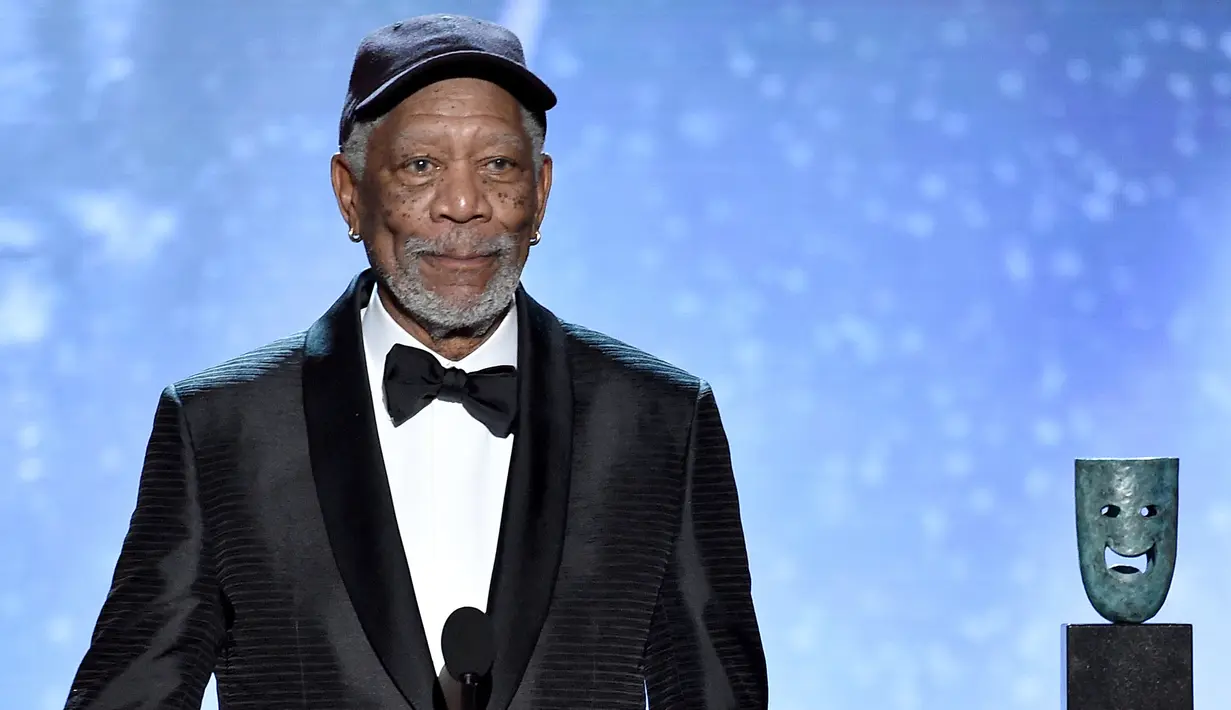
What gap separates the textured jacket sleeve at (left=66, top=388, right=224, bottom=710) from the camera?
190 centimetres

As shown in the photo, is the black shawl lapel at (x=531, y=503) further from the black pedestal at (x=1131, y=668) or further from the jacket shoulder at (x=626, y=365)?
the black pedestal at (x=1131, y=668)

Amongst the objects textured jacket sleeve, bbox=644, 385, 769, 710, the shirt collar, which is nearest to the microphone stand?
textured jacket sleeve, bbox=644, 385, 769, 710

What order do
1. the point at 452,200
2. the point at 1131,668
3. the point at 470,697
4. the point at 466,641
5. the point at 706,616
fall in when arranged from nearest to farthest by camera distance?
the point at 466,641, the point at 470,697, the point at 452,200, the point at 706,616, the point at 1131,668

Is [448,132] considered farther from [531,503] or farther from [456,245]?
[531,503]

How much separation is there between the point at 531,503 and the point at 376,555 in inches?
7.0

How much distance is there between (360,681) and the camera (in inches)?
73.7

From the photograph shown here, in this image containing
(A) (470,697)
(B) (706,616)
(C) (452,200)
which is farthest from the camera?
(B) (706,616)

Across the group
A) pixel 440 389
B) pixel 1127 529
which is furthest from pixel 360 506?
pixel 1127 529

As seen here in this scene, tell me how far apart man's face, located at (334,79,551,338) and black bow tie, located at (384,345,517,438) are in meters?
0.05

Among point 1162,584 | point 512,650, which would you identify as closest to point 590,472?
point 512,650

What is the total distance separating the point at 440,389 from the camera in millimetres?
1981

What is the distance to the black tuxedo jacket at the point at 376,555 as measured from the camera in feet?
6.17

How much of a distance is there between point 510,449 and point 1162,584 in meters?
1.46

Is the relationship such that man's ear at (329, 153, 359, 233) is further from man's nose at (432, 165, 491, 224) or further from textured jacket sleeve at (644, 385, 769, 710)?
textured jacket sleeve at (644, 385, 769, 710)
